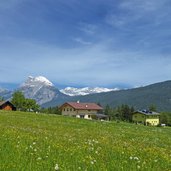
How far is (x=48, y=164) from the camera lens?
9258mm

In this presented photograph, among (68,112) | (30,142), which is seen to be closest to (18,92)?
(68,112)

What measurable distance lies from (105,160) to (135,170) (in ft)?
5.17

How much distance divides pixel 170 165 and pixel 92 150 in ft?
9.83

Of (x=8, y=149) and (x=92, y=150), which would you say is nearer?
(x=8, y=149)

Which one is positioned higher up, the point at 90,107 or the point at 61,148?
the point at 90,107

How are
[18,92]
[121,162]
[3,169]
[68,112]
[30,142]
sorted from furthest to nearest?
1. [68,112]
2. [18,92]
3. [30,142]
4. [121,162]
5. [3,169]

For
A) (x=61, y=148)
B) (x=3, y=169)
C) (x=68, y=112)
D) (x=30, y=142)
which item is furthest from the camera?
(x=68, y=112)

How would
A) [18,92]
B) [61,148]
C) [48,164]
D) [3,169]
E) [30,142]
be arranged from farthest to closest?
[18,92]
[30,142]
[61,148]
[48,164]
[3,169]

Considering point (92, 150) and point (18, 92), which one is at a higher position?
point (18, 92)

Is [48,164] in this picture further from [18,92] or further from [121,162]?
[18,92]

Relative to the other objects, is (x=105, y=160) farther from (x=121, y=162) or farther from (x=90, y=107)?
(x=90, y=107)

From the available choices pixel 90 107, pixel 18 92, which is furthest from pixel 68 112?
pixel 18 92

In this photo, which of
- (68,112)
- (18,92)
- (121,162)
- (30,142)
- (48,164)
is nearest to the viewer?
(48,164)

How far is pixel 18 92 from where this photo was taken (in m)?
176
